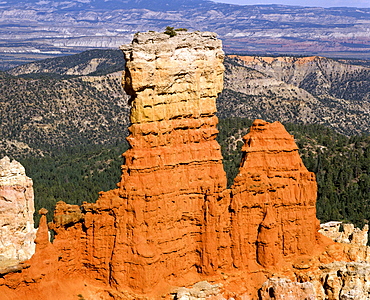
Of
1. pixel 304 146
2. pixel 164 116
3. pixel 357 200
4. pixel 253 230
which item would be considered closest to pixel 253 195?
pixel 253 230

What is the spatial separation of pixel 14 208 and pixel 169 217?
66.1 feet

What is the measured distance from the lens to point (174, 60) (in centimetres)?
3994

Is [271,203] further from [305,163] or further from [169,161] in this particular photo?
[305,163]

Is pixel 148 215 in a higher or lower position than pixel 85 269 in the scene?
higher

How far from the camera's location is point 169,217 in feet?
131

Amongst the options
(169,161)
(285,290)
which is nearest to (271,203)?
(285,290)

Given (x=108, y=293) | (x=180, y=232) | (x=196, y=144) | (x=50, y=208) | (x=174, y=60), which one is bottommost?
(x=50, y=208)

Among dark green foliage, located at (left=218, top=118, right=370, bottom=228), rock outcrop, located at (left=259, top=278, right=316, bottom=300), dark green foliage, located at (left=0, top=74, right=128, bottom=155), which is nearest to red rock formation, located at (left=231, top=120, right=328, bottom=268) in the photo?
rock outcrop, located at (left=259, top=278, right=316, bottom=300)

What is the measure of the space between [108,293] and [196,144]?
990 centimetres

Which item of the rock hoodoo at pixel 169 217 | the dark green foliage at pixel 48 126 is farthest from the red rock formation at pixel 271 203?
the dark green foliage at pixel 48 126

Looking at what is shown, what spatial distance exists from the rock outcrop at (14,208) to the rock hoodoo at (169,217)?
602 inches

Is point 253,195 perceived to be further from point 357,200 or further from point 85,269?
point 357,200

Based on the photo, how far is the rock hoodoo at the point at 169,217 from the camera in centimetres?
3894

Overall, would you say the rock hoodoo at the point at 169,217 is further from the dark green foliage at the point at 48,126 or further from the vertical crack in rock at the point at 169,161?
the dark green foliage at the point at 48,126
